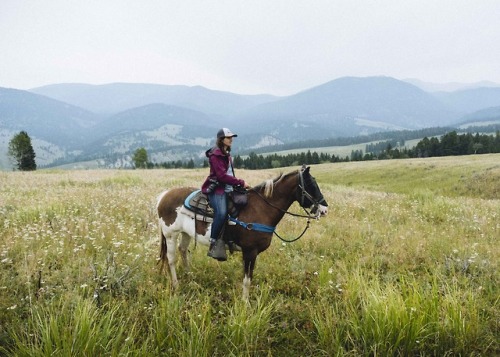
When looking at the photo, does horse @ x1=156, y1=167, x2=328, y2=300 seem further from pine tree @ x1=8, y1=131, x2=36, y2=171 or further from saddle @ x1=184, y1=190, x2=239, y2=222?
pine tree @ x1=8, y1=131, x2=36, y2=171

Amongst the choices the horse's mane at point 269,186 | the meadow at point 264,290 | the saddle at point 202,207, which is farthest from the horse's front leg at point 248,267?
the horse's mane at point 269,186

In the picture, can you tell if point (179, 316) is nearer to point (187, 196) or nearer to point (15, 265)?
point (187, 196)

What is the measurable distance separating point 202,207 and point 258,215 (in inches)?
53.8

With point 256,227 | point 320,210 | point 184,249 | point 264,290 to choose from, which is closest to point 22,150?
point 184,249

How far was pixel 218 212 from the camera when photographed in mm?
6750

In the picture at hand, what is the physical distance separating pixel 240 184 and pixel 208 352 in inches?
133

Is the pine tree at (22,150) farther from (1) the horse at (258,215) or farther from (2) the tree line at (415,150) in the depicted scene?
(1) the horse at (258,215)

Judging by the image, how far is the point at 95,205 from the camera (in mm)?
12781

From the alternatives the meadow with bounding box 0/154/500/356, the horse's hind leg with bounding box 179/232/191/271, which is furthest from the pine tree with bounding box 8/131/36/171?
the horse's hind leg with bounding box 179/232/191/271

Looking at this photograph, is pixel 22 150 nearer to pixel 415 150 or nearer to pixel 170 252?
pixel 170 252

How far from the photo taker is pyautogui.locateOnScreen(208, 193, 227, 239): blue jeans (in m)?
6.75

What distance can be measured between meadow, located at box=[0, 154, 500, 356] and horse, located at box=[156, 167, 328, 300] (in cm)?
78

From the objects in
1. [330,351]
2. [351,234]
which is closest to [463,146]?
[351,234]

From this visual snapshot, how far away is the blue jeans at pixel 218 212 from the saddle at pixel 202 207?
0.20m
